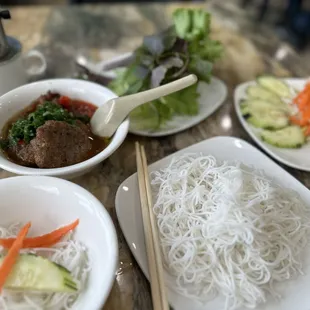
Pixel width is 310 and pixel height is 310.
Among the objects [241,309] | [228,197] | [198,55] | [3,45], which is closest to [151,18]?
[198,55]

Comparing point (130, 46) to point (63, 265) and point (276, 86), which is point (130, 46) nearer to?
point (276, 86)

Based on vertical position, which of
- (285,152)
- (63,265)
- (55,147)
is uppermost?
(55,147)

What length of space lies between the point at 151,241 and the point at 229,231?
22 centimetres

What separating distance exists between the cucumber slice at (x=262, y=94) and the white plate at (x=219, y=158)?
409mm

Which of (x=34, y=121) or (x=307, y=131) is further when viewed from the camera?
(x=307, y=131)

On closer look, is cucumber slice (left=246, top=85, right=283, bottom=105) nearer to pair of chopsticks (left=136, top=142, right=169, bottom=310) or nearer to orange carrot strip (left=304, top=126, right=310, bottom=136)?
orange carrot strip (left=304, top=126, right=310, bottom=136)

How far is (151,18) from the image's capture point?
7.84 ft

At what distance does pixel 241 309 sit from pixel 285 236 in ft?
0.84

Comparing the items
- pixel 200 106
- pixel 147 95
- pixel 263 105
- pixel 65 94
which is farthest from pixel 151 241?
pixel 263 105

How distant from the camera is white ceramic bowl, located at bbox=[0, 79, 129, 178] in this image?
3.55 ft

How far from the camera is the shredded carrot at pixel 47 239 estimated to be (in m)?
0.95

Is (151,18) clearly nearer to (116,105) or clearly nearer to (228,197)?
(116,105)

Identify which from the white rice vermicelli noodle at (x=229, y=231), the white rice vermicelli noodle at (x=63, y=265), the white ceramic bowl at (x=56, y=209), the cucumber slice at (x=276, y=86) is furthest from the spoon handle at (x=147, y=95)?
the cucumber slice at (x=276, y=86)

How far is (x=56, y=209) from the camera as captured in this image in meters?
1.01
